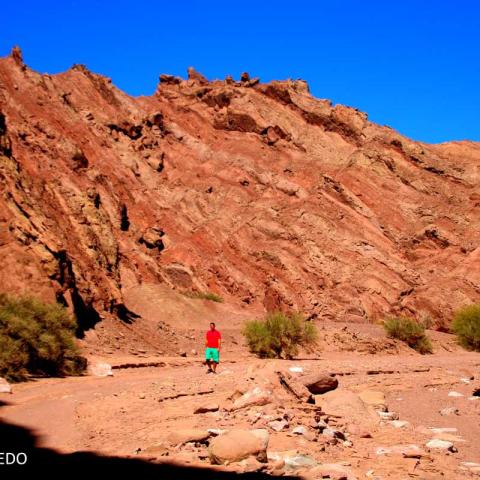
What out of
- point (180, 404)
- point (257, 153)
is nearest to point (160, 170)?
point (257, 153)

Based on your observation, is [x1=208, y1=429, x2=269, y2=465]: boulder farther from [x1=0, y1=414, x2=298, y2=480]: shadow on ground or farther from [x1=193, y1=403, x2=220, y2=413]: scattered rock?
[x1=193, y1=403, x2=220, y2=413]: scattered rock

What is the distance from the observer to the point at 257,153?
55531 mm

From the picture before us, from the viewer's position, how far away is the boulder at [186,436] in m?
7.16

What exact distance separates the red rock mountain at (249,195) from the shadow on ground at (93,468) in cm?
2111

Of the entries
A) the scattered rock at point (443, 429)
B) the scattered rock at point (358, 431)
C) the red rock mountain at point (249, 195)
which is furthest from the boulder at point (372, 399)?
the red rock mountain at point (249, 195)

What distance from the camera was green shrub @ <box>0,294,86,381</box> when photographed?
14047mm

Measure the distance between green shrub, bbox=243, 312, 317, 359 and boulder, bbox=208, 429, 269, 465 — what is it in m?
18.5

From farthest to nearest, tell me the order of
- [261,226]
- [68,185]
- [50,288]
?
[261,226] → [68,185] → [50,288]

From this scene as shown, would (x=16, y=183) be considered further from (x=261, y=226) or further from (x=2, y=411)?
(x=261, y=226)

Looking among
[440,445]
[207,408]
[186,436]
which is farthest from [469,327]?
[186,436]

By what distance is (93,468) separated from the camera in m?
6.11

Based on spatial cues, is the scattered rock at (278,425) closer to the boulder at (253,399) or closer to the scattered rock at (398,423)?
the boulder at (253,399)

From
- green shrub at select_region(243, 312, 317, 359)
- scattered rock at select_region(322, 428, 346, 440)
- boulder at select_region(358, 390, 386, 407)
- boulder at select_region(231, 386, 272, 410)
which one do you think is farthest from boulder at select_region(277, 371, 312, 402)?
green shrub at select_region(243, 312, 317, 359)

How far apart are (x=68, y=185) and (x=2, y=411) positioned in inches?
1005
